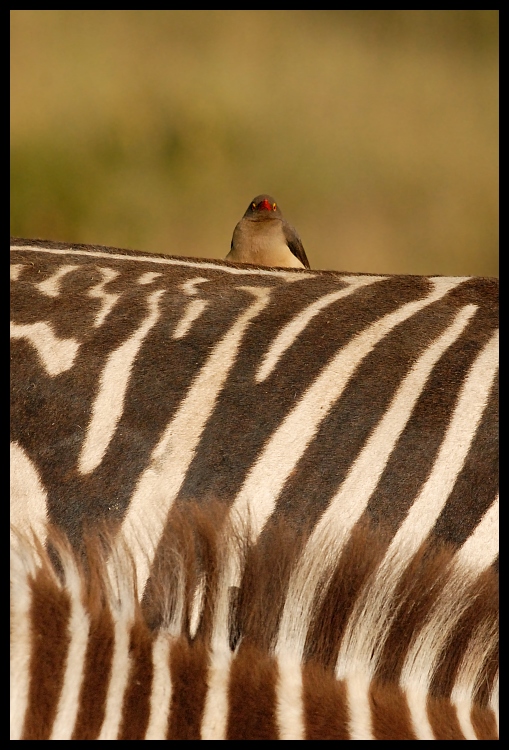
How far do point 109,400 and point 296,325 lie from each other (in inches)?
21.5

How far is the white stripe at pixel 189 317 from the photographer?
2393 mm

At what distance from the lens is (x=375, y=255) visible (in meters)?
8.09

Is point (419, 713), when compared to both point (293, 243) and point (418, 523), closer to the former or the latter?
point (418, 523)

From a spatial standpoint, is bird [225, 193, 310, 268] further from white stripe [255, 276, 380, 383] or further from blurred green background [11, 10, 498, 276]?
blurred green background [11, 10, 498, 276]

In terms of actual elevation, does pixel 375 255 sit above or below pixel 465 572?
above

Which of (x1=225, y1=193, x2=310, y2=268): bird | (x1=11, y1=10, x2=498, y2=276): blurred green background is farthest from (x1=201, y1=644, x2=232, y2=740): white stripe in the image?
(x1=11, y1=10, x2=498, y2=276): blurred green background

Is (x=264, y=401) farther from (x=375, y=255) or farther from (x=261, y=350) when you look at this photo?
(x=375, y=255)

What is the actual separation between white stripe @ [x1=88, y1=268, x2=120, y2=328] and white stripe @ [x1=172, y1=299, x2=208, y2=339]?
0.22 meters

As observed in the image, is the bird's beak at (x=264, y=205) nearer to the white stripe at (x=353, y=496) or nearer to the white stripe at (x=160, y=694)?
the white stripe at (x=353, y=496)

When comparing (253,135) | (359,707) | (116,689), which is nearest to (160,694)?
(116,689)

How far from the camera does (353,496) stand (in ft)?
6.72
